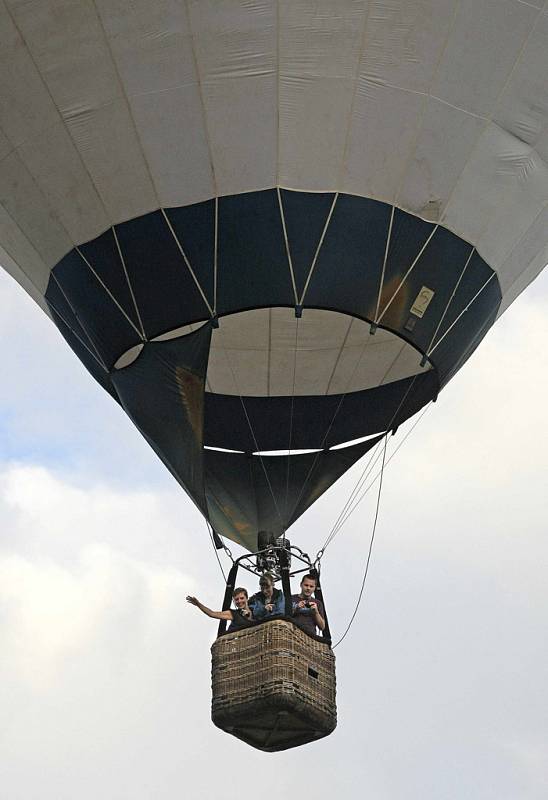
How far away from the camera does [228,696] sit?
1133 cm

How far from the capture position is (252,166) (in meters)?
11.8

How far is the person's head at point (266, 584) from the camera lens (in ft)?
39.0

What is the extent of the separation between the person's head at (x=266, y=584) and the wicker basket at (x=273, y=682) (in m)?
0.52

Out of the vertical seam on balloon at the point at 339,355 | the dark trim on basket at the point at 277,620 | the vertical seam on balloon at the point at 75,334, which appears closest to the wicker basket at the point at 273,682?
the dark trim on basket at the point at 277,620

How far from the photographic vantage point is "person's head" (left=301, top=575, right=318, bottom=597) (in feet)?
38.9

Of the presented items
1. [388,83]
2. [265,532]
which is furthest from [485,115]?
[265,532]

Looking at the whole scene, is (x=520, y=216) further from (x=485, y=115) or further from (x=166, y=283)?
(x=166, y=283)

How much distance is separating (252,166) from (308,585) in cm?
313

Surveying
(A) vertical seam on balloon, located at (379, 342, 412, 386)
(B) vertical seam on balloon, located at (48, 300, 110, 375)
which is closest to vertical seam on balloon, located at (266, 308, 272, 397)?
(A) vertical seam on balloon, located at (379, 342, 412, 386)

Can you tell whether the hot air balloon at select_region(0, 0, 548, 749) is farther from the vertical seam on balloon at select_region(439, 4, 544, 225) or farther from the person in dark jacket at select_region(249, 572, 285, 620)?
the person in dark jacket at select_region(249, 572, 285, 620)

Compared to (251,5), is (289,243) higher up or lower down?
lower down

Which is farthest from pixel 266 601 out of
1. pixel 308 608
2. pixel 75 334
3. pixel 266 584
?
pixel 75 334

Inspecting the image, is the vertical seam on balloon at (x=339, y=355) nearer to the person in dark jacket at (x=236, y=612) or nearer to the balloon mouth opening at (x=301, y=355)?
the balloon mouth opening at (x=301, y=355)

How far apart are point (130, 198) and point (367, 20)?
2.19 metres
